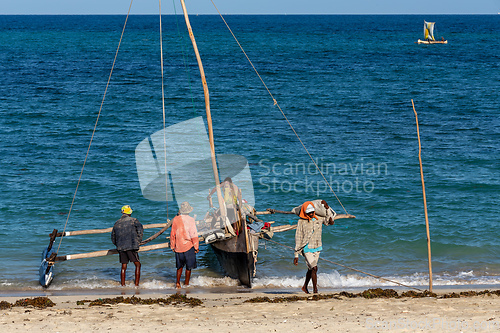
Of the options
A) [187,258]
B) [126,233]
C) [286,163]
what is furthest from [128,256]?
[286,163]

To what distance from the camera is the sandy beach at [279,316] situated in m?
7.08

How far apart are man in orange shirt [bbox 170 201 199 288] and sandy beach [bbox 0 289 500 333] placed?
147 cm

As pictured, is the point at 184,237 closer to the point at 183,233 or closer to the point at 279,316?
the point at 183,233

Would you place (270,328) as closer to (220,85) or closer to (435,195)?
(435,195)

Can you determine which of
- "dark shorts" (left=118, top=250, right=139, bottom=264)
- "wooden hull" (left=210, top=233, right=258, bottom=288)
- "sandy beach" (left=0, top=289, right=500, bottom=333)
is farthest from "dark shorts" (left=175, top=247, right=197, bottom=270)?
"sandy beach" (left=0, top=289, right=500, bottom=333)

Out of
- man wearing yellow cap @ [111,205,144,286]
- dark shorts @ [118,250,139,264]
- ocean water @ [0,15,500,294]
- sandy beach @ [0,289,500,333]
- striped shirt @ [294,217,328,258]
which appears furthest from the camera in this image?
ocean water @ [0,15,500,294]

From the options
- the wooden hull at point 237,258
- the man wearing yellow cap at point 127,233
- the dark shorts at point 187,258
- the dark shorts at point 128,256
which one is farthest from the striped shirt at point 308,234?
the dark shorts at point 128,256

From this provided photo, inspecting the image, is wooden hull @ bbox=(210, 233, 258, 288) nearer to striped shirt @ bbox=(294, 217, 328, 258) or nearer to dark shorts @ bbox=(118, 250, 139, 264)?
striped shirt @ bbox=(294, 217, 328, 258)

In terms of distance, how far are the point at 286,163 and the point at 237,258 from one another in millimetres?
10772

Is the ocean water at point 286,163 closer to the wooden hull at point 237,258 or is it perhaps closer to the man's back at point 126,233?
the wooden hull at point 237,258

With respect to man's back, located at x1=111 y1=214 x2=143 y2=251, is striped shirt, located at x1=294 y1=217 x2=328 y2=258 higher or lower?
higher

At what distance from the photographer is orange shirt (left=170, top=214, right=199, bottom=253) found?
970 cm

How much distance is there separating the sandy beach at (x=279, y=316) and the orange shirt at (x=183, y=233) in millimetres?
1498

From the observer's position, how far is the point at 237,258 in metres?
10.0
